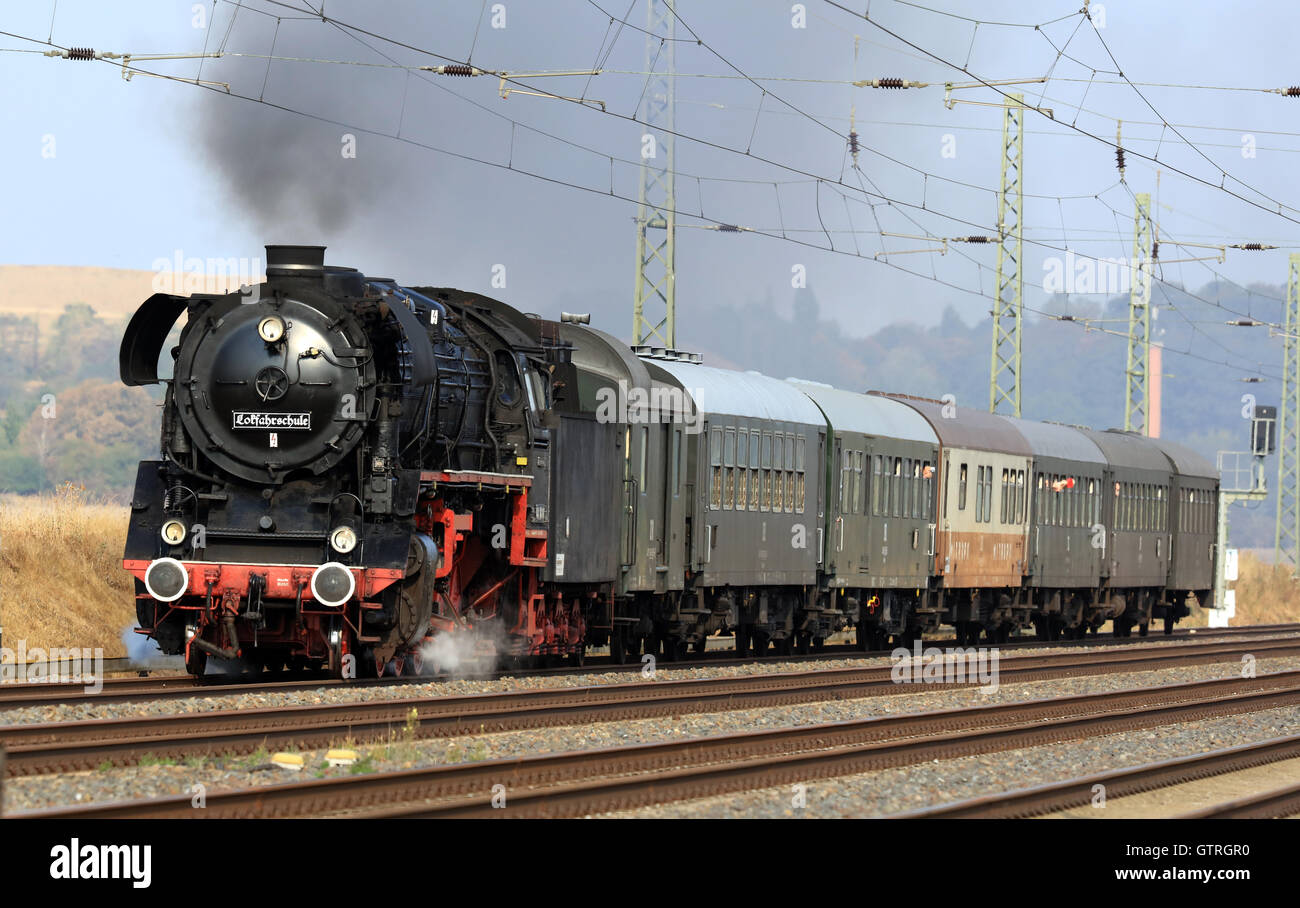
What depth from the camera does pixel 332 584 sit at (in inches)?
589

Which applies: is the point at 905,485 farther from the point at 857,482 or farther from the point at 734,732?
the point at 734,732

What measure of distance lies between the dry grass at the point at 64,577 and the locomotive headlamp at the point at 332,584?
557 cm

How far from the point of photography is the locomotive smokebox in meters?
15.9

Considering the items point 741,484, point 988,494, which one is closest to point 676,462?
point 741,484

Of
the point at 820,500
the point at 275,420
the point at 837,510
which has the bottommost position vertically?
the point at 837,510

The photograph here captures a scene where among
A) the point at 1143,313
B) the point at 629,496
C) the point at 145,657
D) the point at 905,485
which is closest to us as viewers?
the point at 145,657

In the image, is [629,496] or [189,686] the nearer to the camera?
[189,686]

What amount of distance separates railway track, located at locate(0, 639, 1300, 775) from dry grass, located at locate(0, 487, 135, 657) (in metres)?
6.31

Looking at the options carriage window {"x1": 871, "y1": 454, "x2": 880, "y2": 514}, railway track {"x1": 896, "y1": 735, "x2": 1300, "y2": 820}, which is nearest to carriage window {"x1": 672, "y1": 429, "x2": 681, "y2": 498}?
carriage window {"x1": 871, "y1": 454, "x2": 880, "y2": 514}

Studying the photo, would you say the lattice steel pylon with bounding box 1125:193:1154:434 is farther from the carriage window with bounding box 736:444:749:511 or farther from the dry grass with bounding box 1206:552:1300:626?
the carriage window with bounding box 736:444:749:511

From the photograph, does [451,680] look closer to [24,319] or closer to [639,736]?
[639,736]

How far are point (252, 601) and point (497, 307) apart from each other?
487 centimetres

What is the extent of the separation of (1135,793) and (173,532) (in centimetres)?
852
